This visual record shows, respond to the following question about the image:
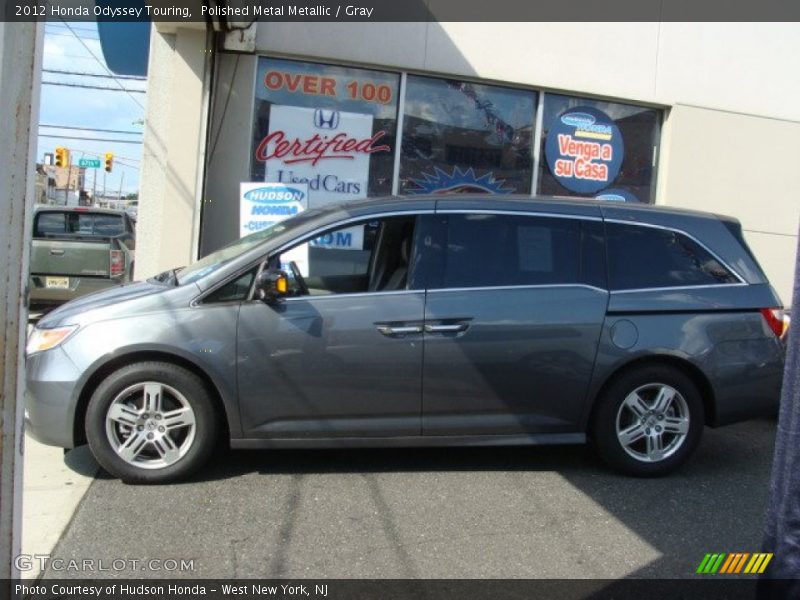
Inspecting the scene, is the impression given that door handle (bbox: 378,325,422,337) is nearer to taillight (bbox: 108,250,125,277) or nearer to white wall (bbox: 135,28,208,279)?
white wall (bbox: 135,28,208,279)

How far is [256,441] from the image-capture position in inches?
187

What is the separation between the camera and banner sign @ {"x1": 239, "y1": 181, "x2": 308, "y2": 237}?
805 centimetres

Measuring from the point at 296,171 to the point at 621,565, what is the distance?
6344mm

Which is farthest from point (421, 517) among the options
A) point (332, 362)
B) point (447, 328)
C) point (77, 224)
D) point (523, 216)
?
point (77, 224)

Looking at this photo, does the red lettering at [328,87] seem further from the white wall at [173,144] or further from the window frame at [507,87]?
the white wall at [173,144]

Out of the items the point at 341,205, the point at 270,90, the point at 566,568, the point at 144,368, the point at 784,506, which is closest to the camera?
the point at 784,506

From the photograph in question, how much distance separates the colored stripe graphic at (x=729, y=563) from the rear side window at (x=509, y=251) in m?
1.88

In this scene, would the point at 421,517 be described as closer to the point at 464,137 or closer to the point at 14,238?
the point at 14,238

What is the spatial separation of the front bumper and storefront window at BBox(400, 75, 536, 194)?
18.1 ft

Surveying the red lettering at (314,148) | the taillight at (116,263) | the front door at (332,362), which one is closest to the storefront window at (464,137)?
the red lettering at (314,148)

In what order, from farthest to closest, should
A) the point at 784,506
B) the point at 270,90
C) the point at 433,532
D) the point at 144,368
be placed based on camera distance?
1. the point at 270,90
2. the point at 144,368
3. the point at 433,532
4. the point at 784,506

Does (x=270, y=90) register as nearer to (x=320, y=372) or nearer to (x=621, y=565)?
(x=320, y=372)

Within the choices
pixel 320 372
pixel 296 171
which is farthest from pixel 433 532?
pixel 296 171

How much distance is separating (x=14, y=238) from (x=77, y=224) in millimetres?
9250
